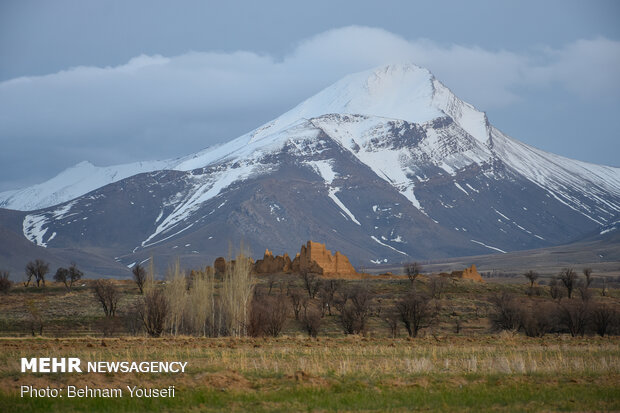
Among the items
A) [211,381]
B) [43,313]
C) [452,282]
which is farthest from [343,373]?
[452,282]

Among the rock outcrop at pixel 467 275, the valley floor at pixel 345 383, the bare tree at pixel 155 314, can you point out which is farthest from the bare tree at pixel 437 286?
the valley floor at pixel 345 383

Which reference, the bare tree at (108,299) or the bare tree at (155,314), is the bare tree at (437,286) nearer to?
the bare tree at (108,299)

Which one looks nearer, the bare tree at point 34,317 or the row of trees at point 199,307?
the row of trees at point 199,307

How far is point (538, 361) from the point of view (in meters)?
27.3

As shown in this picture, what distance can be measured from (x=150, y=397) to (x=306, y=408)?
13.0ft

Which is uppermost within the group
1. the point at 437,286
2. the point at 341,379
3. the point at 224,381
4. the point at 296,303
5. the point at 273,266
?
the point at 273,266

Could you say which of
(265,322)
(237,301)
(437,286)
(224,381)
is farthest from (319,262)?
(224,381)

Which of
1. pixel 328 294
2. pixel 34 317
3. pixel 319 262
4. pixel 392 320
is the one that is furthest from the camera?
pixel 319 262

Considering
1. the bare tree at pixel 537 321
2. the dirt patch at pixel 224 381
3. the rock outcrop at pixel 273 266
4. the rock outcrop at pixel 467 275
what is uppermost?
the rock outcrop at pixel 273 266

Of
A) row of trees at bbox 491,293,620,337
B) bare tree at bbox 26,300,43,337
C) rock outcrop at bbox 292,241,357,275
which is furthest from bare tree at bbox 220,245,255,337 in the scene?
rock outcrop at bbox 292,241,357,275

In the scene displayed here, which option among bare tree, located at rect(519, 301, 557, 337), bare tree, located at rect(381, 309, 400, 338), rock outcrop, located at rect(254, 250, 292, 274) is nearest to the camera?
Answer: bare tree, located at rect(381, 309, 400, 338)

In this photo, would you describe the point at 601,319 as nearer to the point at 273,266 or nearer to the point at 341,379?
the point at 341,379

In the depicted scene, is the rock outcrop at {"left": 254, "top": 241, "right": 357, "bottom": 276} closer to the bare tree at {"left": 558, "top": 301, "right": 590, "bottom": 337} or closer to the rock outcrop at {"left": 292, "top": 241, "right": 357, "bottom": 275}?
the rock outcrop at {"left": 292, "top": 241, "right": 357, "bottom": 275}

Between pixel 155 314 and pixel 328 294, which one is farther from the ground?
pixel 155 314
